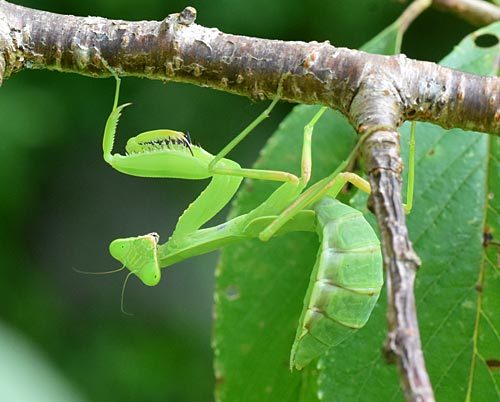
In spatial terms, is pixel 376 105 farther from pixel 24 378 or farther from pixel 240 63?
pixel 24 378

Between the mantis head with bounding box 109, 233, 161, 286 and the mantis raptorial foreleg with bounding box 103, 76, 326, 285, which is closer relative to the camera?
A: the mantis raptorial foreleg with bounding box 103, 76, 326, 285

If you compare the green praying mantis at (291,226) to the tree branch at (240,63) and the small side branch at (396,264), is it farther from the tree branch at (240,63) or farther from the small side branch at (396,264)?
the small side branch at (396,264)

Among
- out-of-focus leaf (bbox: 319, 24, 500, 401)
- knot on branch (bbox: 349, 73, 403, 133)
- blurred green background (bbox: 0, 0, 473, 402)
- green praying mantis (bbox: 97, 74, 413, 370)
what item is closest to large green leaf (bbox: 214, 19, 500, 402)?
out-of-focus leaf (bbox: 319, 24, 500, 401)

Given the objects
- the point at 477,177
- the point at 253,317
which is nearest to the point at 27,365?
the point at 253,317

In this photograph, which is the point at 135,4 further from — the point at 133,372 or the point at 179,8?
the point at 133,372

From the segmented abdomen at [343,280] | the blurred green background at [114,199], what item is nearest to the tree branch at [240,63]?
the segmented abdomen at [343,280]

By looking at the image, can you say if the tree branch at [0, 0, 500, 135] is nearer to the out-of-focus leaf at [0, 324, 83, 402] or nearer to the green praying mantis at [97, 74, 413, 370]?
the green praying mantis at [97, 74, 413, 370]

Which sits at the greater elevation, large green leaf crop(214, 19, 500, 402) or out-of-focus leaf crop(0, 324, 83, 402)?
large green leaf crop(214, 19, 500, 402)

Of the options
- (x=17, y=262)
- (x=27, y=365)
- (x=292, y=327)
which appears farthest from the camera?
(x=17, y=262)
